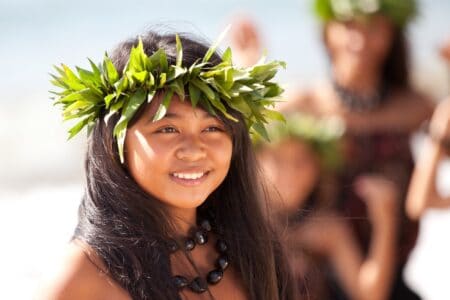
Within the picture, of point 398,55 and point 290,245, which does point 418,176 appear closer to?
point 398,55

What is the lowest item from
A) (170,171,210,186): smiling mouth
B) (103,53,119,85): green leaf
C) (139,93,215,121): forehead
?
(170,171,210,186): smiling mouth

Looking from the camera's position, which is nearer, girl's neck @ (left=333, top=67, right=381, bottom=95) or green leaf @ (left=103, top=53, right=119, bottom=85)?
green leaf @ (left=103, top=53, right=119, bottom=85)

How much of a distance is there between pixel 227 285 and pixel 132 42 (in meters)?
0.72

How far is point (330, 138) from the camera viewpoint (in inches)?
187

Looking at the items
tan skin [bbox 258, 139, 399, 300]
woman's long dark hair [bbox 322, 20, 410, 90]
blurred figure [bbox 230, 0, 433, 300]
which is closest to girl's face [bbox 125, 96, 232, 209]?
tan skin [bbox 258, 139, 399, 300]

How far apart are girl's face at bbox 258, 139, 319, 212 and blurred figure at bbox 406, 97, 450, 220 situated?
0.46 meters

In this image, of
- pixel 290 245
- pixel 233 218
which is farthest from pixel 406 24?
pixel 233 218

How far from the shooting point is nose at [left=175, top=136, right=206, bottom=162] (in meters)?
2.72

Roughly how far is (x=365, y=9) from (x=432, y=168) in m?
0.82

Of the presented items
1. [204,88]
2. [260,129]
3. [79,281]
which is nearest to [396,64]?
[260,129]

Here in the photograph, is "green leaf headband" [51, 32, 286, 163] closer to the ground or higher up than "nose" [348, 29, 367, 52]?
higher up

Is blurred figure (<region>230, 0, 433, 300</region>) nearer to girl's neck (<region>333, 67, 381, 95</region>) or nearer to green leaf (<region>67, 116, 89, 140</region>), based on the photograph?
girl's neck (<region>333, 67, 381, 95</region>)

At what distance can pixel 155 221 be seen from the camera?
2785mm

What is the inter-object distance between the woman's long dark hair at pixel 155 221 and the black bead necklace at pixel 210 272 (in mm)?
26
